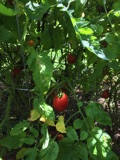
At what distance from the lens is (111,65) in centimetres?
123

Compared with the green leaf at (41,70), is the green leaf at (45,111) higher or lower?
lower

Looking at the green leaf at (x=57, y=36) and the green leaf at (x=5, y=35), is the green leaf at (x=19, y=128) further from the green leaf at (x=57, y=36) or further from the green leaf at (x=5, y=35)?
the green leaf at (x=57, y=36)

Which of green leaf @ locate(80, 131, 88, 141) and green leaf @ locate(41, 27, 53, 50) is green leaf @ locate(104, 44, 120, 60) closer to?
green leaf @ locate(80, 131, 88, 141)

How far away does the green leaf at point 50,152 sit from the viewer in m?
1.05

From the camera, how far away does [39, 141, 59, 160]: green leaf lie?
1.05 meters

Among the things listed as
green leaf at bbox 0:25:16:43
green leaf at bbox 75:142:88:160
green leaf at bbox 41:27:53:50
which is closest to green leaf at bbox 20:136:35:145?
green leaf at bbox 75:142:88:160

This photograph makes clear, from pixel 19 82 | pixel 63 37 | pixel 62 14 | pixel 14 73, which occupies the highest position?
pixel 62 14

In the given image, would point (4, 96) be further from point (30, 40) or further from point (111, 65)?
point (111, 65)

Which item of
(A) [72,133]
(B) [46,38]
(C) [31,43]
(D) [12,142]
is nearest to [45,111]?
(A) [72,133]

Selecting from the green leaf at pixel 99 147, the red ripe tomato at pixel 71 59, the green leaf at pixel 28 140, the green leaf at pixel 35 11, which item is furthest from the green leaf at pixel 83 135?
the red ripe tomato at pixel 71 59

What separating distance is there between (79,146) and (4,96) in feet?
4.81

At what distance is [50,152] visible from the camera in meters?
1.06

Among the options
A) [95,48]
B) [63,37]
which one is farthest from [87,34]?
[63,37]

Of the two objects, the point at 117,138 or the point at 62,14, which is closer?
the point at 62,14
